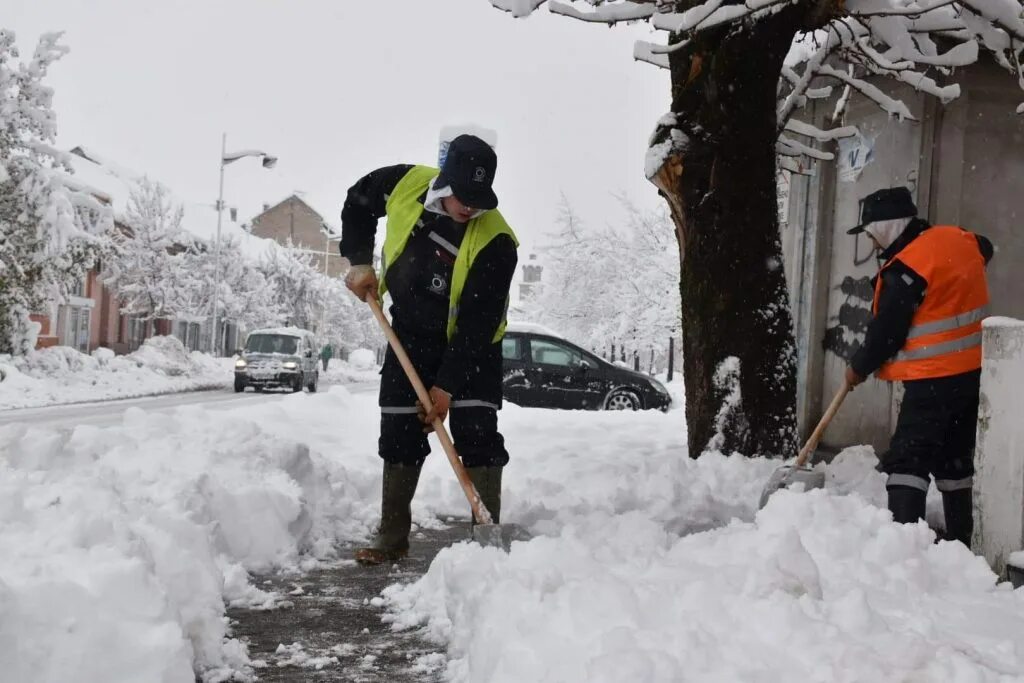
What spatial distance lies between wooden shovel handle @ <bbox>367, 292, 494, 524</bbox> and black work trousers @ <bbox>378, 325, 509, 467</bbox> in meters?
0.07

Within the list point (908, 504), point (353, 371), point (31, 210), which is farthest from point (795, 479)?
point (353, 371)

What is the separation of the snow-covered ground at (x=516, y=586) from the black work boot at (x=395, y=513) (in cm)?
32

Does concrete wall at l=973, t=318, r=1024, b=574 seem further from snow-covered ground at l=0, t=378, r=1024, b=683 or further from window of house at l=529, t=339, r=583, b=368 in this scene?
window of house at l=529, t=339, r=583, b=368

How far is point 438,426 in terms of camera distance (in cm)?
435

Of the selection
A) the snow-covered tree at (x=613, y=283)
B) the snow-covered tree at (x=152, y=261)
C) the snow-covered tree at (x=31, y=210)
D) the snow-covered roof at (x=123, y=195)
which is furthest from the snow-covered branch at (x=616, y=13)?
the snow-covered tree at (x=152, y=261)

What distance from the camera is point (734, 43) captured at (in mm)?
6434

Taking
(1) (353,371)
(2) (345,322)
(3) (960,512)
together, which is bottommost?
(1) (353,371)

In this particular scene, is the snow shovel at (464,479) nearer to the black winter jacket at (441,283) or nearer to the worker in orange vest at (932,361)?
the black winter jacket at (441,283)

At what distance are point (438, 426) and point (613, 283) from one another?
34036mm

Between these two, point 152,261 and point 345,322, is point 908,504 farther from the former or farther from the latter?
point 345,322

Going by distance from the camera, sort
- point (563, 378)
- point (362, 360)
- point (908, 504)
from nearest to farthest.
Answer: point (908, 504) → point (563, 378) → point (362, 360)

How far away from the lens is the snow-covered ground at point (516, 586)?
8.24 feet

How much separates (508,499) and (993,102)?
5.29 meters

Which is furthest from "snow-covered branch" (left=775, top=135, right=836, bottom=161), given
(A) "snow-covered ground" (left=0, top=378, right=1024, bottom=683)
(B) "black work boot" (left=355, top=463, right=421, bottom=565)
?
(B) "black work boot" (left=355, top=463, right=421, bottom=565)
